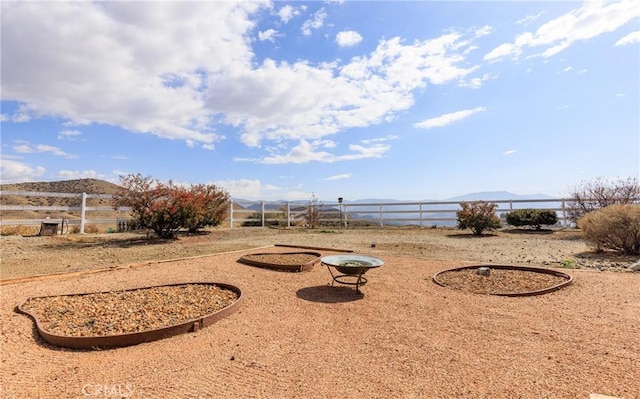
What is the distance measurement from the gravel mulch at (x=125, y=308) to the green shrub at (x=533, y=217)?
42.0ft

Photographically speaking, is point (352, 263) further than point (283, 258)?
No

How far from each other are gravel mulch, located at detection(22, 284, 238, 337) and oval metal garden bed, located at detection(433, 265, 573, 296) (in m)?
3.58

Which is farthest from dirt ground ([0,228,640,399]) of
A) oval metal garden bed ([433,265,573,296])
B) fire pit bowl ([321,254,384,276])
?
fire pit bowl ([321,254,384,276])

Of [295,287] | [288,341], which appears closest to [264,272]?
[295,287]

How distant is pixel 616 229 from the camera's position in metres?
7.14

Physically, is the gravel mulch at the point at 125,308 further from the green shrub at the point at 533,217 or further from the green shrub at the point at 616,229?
the green shrub at the point at 533,217

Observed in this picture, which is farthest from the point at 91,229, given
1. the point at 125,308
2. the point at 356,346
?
the point at 356,346

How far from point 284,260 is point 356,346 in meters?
4.15

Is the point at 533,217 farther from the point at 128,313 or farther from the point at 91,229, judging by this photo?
the point at 91,229

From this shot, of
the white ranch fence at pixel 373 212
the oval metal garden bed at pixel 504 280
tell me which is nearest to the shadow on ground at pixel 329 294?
the oval metal garden bed at pixel 504 280

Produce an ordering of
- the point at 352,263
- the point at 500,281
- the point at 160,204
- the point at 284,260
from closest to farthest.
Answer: the point at 352,263
the point at 500,281
the point at 284,260
the point at 160,204

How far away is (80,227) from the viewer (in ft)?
39.6

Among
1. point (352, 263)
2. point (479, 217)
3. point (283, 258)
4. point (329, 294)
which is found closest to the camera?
point (329, 294)

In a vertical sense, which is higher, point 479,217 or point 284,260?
point 479,217
